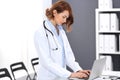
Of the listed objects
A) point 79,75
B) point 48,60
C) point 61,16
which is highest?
point 61,16

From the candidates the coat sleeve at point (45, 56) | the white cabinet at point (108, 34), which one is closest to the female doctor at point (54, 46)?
the coat sleeve at point (45, 56)

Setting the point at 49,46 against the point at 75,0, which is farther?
the point at 75,0

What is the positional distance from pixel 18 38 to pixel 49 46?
80.0 inches

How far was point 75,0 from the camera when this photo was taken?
16.6ft

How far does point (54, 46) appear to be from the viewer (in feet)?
8.21

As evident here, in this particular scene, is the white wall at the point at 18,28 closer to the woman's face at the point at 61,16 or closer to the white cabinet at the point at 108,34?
the white cabinet at the point at 108,34

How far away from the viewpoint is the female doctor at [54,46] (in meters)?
2.38

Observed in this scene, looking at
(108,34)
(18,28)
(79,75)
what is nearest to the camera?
(79,75)

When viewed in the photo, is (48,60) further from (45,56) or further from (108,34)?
(108,34)

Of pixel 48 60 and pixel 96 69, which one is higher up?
pixel 48 60

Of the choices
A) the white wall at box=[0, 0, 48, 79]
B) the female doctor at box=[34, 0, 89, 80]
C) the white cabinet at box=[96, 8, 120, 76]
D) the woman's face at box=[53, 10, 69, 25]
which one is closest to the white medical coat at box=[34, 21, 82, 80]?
the female doctor at box=[34, 0, 89, 80]

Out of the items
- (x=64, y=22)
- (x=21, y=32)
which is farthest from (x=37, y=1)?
(x=64, y=22)

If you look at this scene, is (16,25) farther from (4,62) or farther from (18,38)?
(4,62)

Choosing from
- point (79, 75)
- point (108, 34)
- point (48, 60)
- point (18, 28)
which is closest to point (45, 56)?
point (48, 60)
